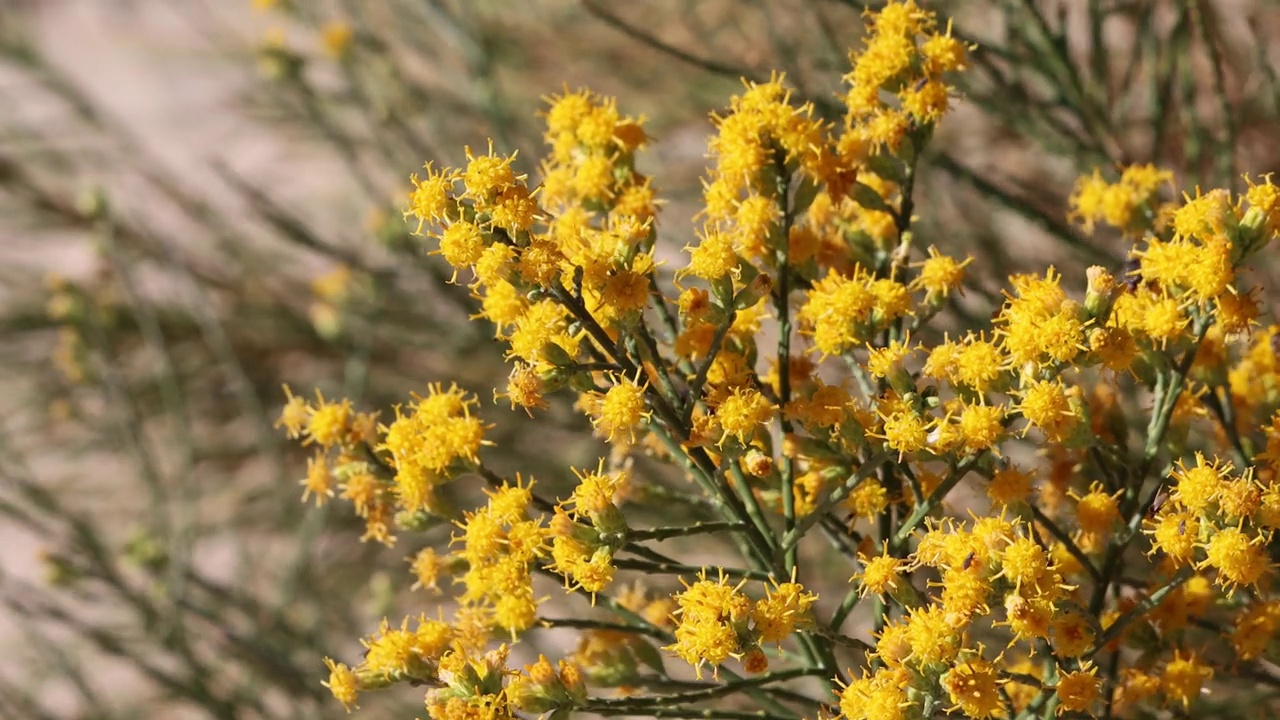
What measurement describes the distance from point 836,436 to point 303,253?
2.71 m

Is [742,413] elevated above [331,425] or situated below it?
below

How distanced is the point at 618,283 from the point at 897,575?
0.30 metres

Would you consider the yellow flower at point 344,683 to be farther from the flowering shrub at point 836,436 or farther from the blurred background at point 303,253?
the blurred background at point 303,253

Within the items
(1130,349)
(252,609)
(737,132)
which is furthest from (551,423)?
(1130,349)

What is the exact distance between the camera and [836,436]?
0.96 metres

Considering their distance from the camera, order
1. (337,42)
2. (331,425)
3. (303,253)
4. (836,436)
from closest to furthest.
A: (836,436) < (331,425) < (337,42) < (303,253)

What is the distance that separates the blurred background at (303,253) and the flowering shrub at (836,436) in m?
0.37

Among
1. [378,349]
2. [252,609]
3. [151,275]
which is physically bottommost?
[252,609]

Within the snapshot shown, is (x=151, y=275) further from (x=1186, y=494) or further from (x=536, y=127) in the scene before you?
(x=1186, y=494)

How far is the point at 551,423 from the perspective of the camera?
2.34 meters

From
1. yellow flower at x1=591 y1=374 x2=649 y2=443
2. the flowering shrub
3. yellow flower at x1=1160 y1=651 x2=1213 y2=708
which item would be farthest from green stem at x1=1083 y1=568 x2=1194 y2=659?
yellow flower at x1=591 y1=374 x2=649 y2=443

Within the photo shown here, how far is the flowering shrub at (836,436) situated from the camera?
2.82ft

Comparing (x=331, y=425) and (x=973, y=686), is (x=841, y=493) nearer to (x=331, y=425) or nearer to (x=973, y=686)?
(x=973, y=686)

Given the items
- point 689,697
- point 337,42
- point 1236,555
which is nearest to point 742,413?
point 689,697
